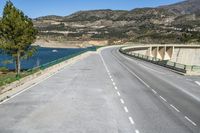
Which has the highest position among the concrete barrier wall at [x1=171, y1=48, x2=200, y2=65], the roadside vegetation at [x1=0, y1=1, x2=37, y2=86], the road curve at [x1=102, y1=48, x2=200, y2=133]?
the roadside vegetation at [x1=0, y1=1, x2=37, y2=86]

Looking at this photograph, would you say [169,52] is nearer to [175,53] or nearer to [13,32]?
[175,53]

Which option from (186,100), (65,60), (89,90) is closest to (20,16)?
(65,60)

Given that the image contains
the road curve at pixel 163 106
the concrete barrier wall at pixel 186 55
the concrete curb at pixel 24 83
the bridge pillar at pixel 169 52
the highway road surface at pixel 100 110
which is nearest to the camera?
the highway road surface at pixel 100 110

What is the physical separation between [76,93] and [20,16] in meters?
44.0

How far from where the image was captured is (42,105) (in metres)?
22.3

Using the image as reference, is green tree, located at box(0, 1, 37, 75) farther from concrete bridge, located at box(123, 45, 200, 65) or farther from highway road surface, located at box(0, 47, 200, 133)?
concrete bridge, located at box(123, 45, 200, 65)

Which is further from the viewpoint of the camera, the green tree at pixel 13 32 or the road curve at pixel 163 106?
the green tree at pixel 13 32

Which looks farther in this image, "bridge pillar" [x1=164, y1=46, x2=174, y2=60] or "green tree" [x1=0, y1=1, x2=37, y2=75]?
"bridge pillar" [x1=164, y1=46, x2=174, y2=60]

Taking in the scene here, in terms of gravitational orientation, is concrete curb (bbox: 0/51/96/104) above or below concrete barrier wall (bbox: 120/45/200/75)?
above

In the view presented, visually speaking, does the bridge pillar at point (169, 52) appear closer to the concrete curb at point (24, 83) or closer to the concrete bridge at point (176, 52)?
the concrete bridge at point (176, 52)

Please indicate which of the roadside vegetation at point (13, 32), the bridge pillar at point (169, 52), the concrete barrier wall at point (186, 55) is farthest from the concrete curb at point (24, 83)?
the bridge pillar at point (169, 52)

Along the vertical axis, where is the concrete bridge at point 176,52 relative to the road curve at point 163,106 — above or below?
below

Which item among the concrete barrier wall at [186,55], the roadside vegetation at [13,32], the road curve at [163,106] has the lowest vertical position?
the concrete barrier wall at [186,55]

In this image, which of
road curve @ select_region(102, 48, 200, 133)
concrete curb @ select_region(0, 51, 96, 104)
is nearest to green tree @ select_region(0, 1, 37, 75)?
concrete curb @ select_region(0, 51, 96, 104)
